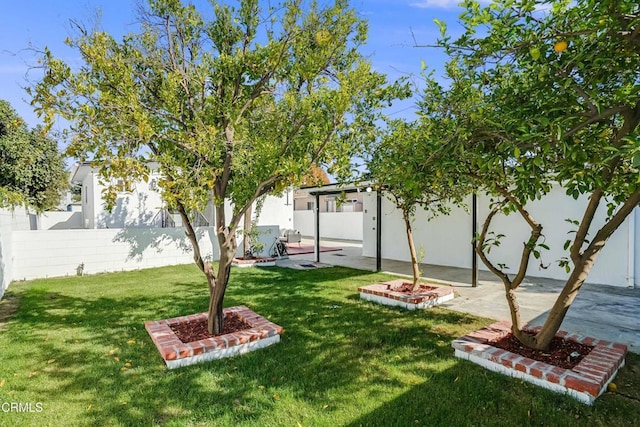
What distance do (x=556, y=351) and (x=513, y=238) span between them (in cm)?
696

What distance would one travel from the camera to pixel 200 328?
5.15 meters

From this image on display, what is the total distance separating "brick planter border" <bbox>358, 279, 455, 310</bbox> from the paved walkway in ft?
0.70

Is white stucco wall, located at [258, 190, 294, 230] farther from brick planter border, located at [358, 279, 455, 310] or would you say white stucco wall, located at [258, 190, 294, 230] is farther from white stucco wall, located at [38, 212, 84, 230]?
brick planter border, located at [358, 279, 455, 310]

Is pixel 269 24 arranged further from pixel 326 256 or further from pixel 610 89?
pixel 326 256

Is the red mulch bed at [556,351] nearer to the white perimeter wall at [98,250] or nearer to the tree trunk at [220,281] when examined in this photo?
the tree trunk at [220,281]

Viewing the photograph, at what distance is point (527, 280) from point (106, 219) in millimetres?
15808

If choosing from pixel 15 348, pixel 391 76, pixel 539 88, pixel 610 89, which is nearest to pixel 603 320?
pixel 610 89

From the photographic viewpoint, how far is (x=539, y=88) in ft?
9.83

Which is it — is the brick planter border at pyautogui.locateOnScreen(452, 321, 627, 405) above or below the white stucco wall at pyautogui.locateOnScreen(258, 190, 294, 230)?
below

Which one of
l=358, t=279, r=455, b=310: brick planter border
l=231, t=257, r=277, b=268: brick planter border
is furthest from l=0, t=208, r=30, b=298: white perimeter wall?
l=358, t=279, r=455, b=310: brick planter border

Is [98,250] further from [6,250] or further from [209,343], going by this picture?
[209,343]

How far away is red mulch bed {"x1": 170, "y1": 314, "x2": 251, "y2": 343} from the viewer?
4816 mm

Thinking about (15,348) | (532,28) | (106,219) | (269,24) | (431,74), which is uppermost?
(269,24)

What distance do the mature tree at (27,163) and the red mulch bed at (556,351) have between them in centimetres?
1639
